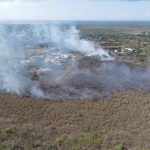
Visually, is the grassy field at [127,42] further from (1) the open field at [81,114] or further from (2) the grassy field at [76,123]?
(2) the grassy field at [76,123]

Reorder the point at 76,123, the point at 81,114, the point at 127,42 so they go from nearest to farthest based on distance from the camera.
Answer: the point at 76,123, the point at 81,114, the point at 127,42

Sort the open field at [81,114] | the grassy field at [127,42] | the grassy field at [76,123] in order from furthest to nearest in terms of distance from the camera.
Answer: the grassy field at [127,42] → the open field at [81,114] → the grassy field at [76,123]

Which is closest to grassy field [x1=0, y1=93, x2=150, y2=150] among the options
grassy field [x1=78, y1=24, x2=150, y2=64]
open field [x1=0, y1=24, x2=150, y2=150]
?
open field [x1=0, y1=24, x2=150, y2=150]

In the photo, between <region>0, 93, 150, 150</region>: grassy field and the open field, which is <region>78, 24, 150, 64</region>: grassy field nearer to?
the open field

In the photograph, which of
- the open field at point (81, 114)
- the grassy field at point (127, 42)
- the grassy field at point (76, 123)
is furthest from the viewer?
the grassy field at point (127, 42)

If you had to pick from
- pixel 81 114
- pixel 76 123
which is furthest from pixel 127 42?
pixel 76 123

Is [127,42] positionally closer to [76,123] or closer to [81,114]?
[81,114]

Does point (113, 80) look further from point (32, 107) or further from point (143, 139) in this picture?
point (143, 139)

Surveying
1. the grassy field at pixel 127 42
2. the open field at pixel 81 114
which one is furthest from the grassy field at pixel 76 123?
the grassy field at pixel 127 42
